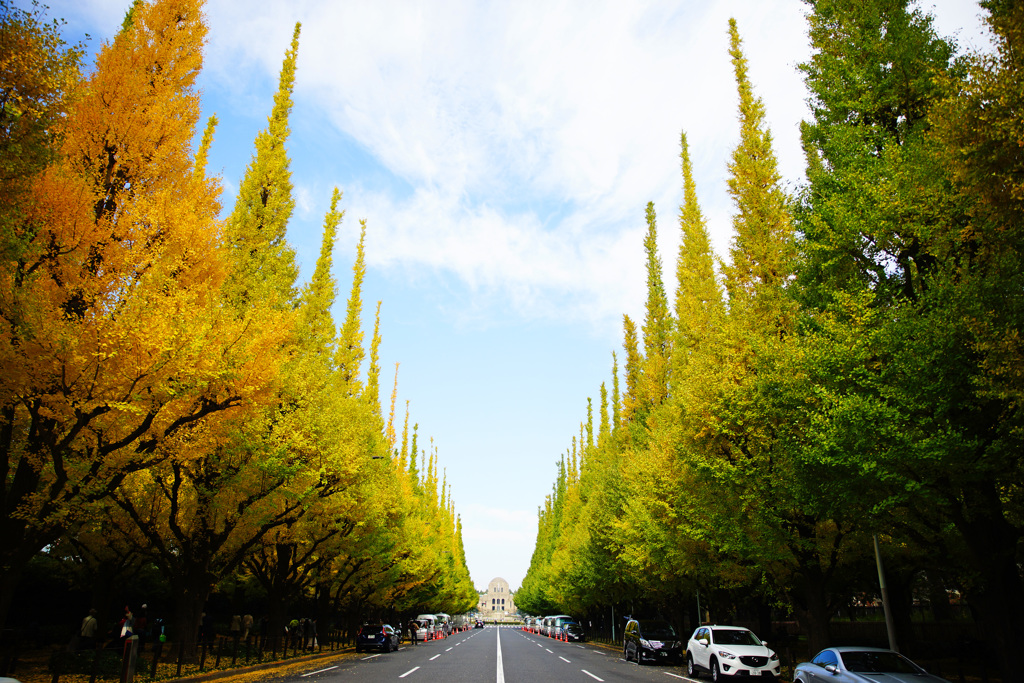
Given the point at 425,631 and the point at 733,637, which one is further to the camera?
the point at 425,631

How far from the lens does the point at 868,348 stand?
10.9m

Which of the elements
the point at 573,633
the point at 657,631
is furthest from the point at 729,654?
the point at 573,633

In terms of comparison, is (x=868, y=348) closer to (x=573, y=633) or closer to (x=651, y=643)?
(x=651, y=643)

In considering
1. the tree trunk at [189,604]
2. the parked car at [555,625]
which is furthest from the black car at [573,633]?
the tree trunk at [189,604]

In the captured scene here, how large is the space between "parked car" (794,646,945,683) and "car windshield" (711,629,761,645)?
236 inches

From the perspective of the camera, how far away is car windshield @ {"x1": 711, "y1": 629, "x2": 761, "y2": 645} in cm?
1662

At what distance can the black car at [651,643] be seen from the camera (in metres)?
22.8

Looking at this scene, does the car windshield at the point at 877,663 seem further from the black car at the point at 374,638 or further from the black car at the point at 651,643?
the black car at the point at 374,638

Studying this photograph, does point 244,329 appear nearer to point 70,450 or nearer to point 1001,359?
point 70,450

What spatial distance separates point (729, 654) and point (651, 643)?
8184 mm

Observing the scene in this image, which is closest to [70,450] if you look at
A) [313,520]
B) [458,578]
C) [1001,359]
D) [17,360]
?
[17,360]

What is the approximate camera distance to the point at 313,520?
869 inches

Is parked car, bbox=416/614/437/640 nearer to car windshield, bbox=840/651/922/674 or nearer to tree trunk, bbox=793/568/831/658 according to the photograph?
tree trunk, bbox=793/568/831/658

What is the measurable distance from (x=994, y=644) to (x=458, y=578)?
80.3m
